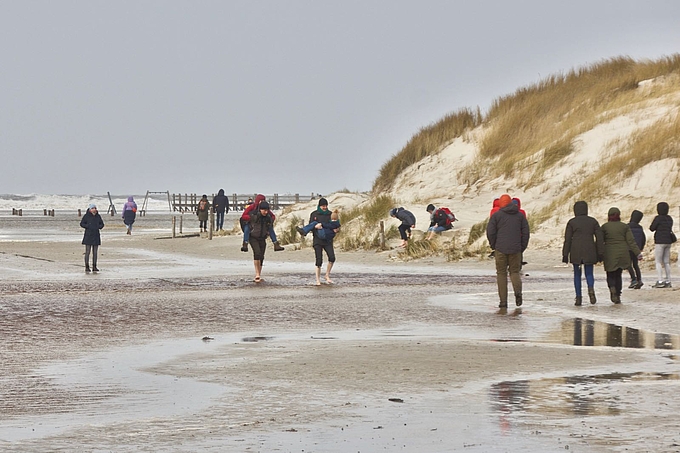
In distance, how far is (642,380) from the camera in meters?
10.6

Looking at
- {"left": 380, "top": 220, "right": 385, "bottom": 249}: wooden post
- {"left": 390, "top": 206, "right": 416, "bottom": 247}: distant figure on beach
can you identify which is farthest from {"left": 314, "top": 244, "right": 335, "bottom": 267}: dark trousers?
{"left": 380, "top": 220, "right": 385, "bottom": 249}: wooden post

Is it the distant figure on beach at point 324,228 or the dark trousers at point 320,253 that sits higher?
the distant figure on beach at point 324,228

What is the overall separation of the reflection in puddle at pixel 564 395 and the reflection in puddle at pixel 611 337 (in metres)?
2.80

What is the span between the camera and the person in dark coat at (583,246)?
64.9 ft

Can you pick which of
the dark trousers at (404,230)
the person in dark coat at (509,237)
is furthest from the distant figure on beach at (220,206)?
the person in dark coat at (509,237)

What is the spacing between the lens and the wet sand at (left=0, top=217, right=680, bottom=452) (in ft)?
26.8

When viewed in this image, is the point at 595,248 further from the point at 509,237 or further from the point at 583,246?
the point at 509,237

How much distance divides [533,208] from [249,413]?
33192 millimetres

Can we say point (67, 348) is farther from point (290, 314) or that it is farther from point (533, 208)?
point (533, 208)

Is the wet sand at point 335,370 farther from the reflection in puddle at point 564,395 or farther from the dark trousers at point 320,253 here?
the dark trousers at point 320,253

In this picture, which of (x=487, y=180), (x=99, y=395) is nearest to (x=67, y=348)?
(x=99, y=395)

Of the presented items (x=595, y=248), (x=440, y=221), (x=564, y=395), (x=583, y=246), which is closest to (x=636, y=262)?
(x=595, y=248)

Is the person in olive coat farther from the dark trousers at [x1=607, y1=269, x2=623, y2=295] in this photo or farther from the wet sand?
the wet sand

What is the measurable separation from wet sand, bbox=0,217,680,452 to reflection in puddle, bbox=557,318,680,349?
0.09 feet
